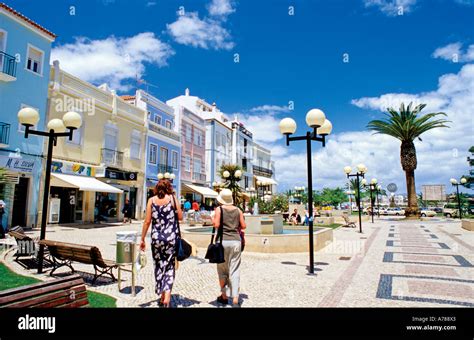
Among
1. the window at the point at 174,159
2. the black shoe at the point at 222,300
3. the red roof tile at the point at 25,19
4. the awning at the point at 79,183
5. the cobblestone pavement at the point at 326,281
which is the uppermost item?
the red roof tile at the point at 25,19

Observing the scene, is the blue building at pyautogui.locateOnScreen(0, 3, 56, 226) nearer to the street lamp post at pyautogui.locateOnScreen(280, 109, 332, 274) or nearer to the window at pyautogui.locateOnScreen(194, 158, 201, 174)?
the street lamp post at pyautogui.locateOnScreen(280, 109, 332, 274)

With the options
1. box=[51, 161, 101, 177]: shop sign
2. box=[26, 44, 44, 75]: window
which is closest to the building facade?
box=[51, 161, 101, 177]: shop sign

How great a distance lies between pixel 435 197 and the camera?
143 feet

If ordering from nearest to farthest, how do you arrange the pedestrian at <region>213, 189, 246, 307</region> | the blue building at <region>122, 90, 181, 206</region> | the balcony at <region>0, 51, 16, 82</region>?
1. the pedestrian at <region>213, 189, 246, 307</region>
2. the balcony at <region>0, 51, 16, 82</region>
3. the blue building at <region>122, 90, 181, 206</region>

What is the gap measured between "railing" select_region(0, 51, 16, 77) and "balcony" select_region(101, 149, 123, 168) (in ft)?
23.0

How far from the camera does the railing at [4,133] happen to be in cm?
1494

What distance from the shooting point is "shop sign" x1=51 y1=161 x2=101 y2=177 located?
57.9 ft

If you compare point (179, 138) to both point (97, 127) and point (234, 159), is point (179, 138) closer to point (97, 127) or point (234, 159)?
point (97, 127)

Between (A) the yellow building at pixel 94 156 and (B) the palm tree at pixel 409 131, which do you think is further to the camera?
(B) the palm tree at pixel 409 131

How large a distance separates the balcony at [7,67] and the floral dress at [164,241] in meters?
14.9

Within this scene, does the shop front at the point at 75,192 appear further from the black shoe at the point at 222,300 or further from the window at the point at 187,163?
the black shoe at the point at 222,300

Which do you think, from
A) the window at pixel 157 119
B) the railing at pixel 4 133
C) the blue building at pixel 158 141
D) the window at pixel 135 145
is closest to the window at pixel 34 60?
the railing at pixel 4 133

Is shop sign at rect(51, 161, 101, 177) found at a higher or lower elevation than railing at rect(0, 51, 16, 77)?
lower
